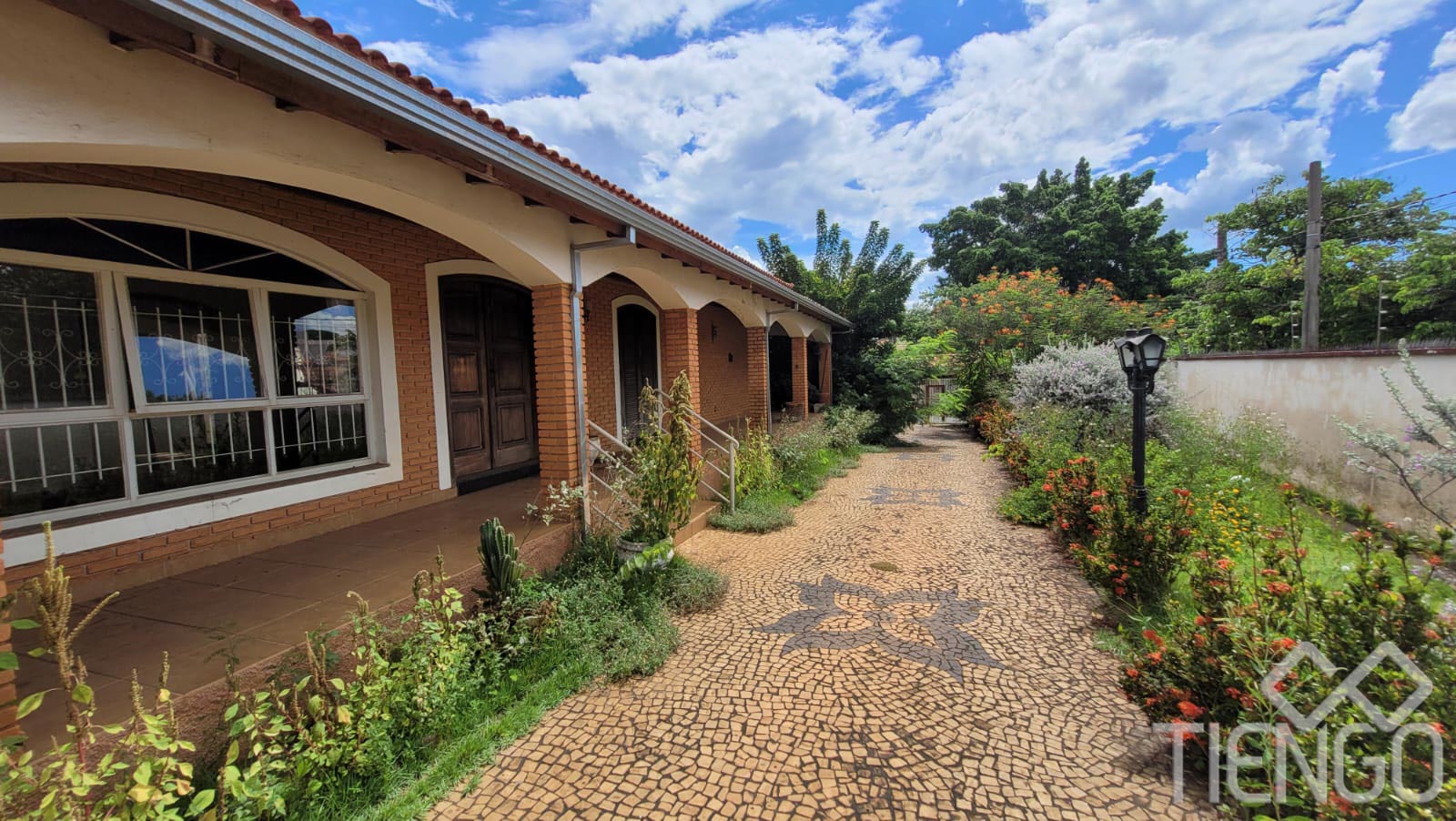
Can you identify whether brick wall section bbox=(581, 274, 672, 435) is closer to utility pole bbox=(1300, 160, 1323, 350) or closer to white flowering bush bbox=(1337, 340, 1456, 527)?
white flowering bush bbox=(1337, 340, 1456, 527)

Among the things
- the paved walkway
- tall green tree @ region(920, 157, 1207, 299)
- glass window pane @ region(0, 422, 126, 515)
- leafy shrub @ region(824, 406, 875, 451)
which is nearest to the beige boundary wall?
the paved walkway

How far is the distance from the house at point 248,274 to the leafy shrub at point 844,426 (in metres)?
6.22

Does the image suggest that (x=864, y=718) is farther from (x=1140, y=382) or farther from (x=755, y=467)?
(x=755, y=467)

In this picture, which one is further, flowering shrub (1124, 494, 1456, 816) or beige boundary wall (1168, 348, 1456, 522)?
beige boundary wall (1168, 348, 1456, 522)

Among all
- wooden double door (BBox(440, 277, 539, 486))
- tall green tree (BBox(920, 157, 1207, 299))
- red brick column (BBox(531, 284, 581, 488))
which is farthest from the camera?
tall green tree (BBox(920, 157, 1207, 299))

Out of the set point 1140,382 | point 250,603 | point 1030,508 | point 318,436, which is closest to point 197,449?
point 318,436

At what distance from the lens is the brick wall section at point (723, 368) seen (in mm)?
10164

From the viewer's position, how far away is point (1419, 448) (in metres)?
5.48

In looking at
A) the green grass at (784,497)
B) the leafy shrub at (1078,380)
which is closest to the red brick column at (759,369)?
the green grass at (784,497)

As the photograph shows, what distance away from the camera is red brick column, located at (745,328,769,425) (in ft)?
31.6

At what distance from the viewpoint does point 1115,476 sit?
4.77 meters

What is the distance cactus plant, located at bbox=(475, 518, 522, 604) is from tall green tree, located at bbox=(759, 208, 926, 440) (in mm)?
10710

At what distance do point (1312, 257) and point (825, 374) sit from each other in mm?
10463

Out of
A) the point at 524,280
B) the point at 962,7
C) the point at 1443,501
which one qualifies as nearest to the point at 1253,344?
the point at 1443,501
